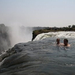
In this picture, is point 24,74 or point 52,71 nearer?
point 24,74

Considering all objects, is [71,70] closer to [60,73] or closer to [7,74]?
[60,73]

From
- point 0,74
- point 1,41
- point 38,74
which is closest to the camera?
point 38,74

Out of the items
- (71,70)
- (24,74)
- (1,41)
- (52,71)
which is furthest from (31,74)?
(1,41)

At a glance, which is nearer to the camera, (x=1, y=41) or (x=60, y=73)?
(x=60, y=73)

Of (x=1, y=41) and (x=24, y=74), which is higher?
(x=24, y=74)

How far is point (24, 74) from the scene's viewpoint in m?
7.34

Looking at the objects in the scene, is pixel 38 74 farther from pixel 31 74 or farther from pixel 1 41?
pixel 1 41

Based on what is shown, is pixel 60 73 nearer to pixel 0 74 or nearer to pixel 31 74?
pixel 31 74

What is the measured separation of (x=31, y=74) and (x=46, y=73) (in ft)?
2.54

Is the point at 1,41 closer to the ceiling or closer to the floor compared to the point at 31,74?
closer to the floor

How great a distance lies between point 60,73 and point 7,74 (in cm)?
276

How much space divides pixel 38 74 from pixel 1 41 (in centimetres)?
7614

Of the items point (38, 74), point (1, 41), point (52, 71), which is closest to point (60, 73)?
point (52, 71)

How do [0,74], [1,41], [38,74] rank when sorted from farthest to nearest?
[1,41]
[0,74]
[38,74]
